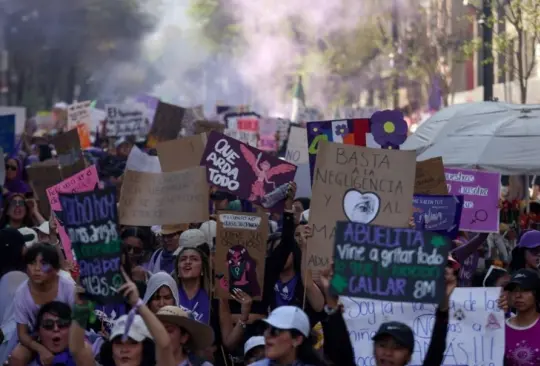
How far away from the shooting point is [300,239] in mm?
8898

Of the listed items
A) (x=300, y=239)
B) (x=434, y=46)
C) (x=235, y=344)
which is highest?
(x=434, y=46)

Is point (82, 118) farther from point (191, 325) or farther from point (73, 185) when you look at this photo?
point (191, 325)

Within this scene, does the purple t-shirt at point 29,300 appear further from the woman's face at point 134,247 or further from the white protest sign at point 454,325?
the woman's face at point 134,247

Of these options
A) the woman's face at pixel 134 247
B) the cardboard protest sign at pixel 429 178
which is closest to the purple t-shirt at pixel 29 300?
the woman's face at pixel 134 247

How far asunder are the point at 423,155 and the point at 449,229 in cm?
442

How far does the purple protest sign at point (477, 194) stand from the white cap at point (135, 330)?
4.80m

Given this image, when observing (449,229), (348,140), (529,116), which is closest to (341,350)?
(449,229)

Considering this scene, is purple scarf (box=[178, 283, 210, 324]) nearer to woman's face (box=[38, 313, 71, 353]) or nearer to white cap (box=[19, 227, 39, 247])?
woman's face (box=[38, 313, 71, 353])

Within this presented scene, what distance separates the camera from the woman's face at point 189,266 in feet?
29.1

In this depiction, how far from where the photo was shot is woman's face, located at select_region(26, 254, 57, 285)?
8.02 meters

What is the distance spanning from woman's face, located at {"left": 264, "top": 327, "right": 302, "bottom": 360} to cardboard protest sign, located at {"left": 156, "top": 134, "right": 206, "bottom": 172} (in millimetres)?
5604

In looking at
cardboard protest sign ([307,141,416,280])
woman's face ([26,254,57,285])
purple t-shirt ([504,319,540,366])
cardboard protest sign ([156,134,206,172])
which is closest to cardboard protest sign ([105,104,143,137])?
cardboard protest sign ([156,134,206,172])

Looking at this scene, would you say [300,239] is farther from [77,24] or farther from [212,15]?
[212,15]

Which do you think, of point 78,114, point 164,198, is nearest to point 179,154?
point 164,198
